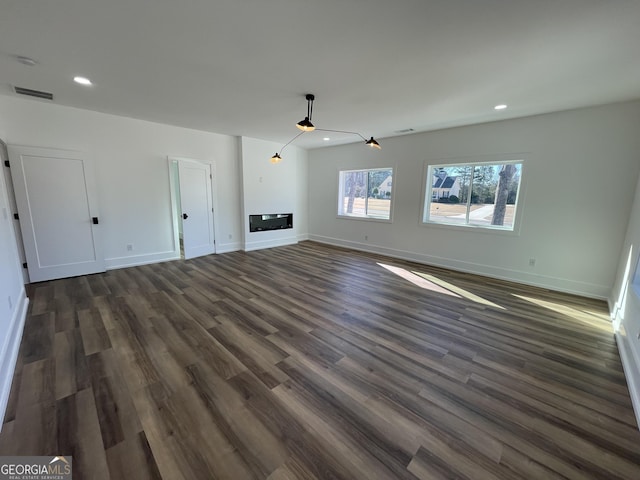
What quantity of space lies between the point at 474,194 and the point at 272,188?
4.75m

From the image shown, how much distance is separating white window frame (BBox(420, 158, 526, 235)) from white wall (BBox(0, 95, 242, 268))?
4771 millimetres

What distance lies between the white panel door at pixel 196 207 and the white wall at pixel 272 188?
0.84 m

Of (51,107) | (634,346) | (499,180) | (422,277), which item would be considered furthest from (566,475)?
(51,107)

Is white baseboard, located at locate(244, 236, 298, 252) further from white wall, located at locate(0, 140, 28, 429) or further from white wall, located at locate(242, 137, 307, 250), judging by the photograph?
white wall, located at locate(0, 140, 28, 429)

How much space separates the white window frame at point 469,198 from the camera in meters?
4.40

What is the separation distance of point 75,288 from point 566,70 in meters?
6.89

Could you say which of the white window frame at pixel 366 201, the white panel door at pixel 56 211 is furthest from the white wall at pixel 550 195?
the white panel door at pixel 56 211

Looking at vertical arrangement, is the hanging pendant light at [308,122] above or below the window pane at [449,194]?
above

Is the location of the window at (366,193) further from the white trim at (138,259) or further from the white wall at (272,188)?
the white trim at (138,259)

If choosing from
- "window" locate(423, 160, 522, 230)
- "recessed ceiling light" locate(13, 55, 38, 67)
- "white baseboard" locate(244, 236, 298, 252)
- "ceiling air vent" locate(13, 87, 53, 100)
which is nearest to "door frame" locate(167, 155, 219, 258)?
"white baseboard" locate(244, 236, 298, 252)

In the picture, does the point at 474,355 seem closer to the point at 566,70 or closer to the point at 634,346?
the point at 634,346

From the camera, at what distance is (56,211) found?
419cm

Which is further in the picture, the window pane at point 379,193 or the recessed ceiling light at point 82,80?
the window pane at point 379,193

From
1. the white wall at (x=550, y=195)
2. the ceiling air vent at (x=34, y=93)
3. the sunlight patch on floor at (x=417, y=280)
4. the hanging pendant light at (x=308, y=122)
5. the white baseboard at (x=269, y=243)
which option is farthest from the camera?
the white baseboard at (x=269, y=243)
